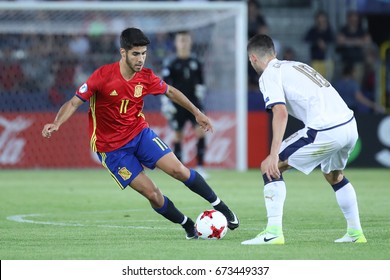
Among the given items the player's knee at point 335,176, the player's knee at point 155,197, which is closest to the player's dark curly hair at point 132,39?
the player's knee at point 155,197

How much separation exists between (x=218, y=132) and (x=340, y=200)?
37.9ft

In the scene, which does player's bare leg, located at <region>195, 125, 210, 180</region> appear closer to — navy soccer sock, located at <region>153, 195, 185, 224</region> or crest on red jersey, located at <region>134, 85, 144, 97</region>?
crest on red jersey, located at <region>134, 85, 144, 97</region>

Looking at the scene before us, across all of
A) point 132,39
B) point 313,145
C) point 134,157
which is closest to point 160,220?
point 134,157

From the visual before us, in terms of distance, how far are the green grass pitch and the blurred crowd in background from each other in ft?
9.51

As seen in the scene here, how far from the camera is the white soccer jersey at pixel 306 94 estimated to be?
8.70 meters

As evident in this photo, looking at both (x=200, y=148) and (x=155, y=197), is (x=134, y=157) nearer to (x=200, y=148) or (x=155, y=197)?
(x=155, y=197)

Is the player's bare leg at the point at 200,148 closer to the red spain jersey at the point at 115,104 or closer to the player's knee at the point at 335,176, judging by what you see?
the red spain jersey at the point at 115,104

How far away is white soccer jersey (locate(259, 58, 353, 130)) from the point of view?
8.70 metres

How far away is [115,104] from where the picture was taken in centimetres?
966

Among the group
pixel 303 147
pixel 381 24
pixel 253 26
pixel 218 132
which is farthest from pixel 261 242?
pixel 381 24

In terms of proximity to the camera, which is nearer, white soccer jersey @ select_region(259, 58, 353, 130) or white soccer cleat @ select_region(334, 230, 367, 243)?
white soccer jersey @ select_region(259, 58, 353, 130)

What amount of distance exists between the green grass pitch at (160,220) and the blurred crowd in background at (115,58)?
9.51ft

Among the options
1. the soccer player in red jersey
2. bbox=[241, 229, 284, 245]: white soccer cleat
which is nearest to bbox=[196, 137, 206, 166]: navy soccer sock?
the soccer player in red jersey

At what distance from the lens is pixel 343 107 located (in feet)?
29.1
